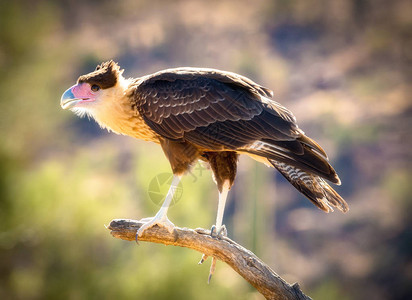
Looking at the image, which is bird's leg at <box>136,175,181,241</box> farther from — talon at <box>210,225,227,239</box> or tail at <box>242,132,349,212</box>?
tail at <box>242,132,349,212</box>

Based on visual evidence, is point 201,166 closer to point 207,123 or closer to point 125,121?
point 207,123

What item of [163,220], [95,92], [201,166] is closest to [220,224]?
[163,220]

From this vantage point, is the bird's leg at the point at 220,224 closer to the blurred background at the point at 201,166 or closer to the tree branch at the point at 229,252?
the tree branch at the point at 229,252

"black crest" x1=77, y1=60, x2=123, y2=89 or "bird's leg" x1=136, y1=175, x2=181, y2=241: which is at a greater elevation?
"black crest" x1=77, y1=60, x2=123, y2=89

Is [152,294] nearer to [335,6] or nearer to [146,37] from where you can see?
[146,37]

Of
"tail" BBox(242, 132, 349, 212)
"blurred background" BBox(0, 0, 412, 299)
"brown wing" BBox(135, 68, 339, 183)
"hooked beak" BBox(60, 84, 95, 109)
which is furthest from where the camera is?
"blurred background" BBox(0, 0, 412, 299)

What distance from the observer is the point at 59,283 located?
34.0 ft

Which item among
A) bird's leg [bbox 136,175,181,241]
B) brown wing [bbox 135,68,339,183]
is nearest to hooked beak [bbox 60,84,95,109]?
brown wing [bbox 135,68,339,183]

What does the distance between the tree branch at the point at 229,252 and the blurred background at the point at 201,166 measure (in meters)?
1.25

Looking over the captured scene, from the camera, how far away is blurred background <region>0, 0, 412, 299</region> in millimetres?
10594

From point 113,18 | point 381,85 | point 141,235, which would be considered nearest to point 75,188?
point 141,235

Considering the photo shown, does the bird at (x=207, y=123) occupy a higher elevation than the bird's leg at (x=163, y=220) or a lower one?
higher

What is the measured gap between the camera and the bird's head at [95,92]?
4602 millimetres

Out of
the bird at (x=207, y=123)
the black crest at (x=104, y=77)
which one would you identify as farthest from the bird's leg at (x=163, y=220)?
the black crest at (x=104, y=77)
